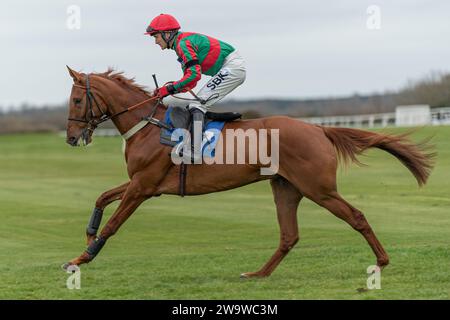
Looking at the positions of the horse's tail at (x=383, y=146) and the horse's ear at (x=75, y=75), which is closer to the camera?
the horse's tail at (x=383, y=146)

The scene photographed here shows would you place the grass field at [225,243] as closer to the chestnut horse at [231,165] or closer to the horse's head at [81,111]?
the chestnut horse at [231,165]

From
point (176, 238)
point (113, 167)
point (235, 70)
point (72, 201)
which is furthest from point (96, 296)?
point (113, 167)

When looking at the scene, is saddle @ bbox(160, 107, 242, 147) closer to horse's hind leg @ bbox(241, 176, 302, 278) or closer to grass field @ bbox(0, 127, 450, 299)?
horse's hind leg @ bbox(241, 176, 302, 278)

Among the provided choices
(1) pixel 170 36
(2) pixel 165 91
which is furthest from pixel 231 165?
(1) pixel 170 36

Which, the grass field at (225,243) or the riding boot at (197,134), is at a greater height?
the riding boot at (197,134)

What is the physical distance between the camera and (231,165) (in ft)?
35.1

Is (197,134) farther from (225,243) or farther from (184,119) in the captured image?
(225,243)

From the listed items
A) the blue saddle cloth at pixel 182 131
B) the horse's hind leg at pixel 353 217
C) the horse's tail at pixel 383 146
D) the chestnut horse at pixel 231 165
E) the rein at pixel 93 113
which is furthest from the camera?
the rein at pixel 93 113

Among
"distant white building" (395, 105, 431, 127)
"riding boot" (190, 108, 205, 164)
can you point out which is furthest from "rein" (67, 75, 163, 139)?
"distant white building" (395, 105, 431, 127)

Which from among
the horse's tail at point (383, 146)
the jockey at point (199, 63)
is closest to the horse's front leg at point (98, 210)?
the jockey at point (199, 63)

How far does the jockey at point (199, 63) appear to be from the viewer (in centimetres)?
1054

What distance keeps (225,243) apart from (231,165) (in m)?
5.63

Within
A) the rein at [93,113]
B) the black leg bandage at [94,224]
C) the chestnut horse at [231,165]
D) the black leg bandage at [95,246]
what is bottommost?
the black leg bandage at [95,246]

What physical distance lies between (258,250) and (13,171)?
90.5ft
